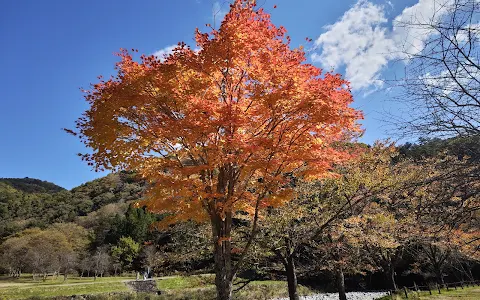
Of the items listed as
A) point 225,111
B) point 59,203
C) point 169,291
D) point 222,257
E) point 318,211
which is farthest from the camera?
point 59,203

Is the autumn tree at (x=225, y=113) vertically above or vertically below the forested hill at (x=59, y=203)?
below

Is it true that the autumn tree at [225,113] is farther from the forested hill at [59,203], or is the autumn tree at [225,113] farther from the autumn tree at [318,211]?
the forested hill at [59,203]

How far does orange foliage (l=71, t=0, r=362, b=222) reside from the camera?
22.2ft

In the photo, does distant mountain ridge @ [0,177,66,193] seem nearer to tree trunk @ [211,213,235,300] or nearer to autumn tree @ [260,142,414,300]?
autumn tree @ [260,142,414,300]

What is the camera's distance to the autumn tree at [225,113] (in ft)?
22.2

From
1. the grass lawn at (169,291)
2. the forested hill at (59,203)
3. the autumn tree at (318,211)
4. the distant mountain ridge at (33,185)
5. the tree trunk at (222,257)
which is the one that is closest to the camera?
the tree trunk at (222,257)

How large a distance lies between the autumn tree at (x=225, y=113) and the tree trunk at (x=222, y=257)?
0.03 meters

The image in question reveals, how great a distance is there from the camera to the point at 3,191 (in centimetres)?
7494

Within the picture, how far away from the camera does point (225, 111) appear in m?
6.63

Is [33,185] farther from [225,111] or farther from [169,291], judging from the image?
[225,111]

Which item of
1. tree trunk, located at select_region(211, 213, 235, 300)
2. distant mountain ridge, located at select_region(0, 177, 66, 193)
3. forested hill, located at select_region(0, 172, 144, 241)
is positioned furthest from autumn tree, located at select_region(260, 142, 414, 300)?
distant mountain ridge, located at select_region(0, 177, 66, 193)

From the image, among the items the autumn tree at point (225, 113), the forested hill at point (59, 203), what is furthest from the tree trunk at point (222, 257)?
the forested hill at point (59, 203)

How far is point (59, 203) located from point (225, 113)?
7889 cm

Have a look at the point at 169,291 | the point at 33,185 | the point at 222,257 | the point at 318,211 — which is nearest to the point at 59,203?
the point at 33,185
